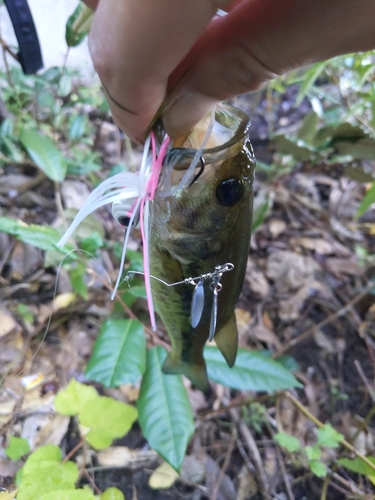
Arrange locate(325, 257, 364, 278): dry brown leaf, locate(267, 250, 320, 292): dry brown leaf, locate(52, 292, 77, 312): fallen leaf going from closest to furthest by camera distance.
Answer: locate(52, 292, 77, 312): fallen leaf
locate(267, 250, 320, 292): dry brown leaf
locate(325, 257, 364, 278): dry brown leaf

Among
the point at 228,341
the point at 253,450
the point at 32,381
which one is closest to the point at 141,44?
the point at 228,341

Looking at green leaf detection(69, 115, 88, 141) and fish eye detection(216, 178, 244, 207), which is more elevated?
fish eye detection(216, 178, 244, 207)

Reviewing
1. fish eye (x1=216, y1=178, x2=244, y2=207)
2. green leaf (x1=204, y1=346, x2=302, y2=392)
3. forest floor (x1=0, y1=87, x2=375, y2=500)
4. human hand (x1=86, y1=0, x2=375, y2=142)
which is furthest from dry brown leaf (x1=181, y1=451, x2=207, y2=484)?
human hand (x1=86, y1=0, x2=375, y2=142)

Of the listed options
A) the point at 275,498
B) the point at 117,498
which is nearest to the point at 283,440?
the point at 275,498

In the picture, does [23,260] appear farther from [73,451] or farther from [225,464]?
[225,464]

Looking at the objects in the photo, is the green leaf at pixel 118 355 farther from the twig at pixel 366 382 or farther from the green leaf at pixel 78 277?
the twig at pixel 366 382

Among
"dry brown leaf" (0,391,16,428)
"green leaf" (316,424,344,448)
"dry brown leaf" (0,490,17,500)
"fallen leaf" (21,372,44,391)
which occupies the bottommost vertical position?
"dry brown leaf" (0,391,16,428)

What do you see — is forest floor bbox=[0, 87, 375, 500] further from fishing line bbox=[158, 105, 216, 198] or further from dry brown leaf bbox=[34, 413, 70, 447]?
fishing line bbox=[158, 105, 216, 198]
